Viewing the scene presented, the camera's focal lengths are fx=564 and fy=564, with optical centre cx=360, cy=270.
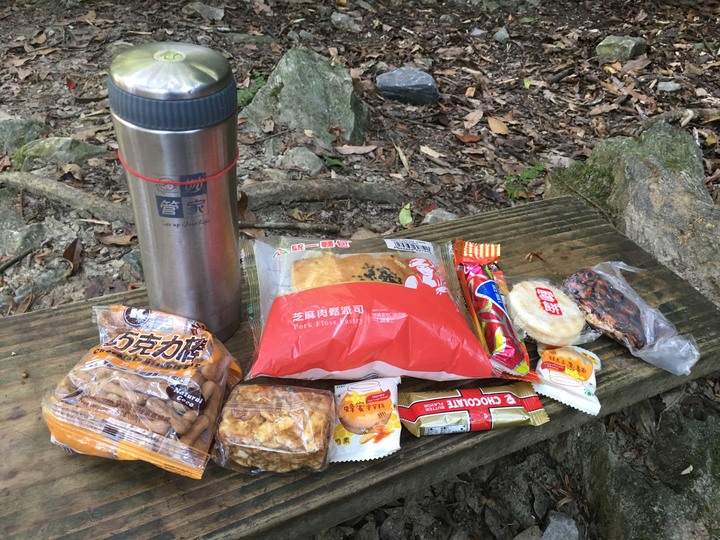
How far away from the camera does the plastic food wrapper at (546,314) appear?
143 cm

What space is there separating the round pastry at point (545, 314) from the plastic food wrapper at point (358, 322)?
0.50 feet

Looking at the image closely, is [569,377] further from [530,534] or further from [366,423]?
[530,534]

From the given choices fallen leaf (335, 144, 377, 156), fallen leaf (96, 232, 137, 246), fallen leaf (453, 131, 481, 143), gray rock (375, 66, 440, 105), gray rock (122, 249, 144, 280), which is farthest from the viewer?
gray rock (375, 66, 440, 105)

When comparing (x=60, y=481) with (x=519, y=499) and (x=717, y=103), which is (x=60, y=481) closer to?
(x=519, y=499)

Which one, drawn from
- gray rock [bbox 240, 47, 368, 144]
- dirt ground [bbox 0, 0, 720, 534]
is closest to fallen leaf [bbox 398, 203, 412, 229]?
dirt ground [bbox 0, 0, 720, 534]

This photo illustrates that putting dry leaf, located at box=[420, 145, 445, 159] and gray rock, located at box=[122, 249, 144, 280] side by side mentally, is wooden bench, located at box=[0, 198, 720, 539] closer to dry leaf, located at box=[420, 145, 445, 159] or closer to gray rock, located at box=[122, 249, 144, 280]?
gray rock, located at box=[122, 249, 144, 280]

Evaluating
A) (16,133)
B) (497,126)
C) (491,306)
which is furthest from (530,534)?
(16,133)

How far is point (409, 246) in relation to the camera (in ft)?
5.02

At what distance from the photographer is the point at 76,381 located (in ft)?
3.73

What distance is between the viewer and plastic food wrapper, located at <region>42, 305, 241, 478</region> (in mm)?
1077

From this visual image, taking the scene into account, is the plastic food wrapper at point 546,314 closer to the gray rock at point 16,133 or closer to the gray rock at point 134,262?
the gray rock at point 134,262

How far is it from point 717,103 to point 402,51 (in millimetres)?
2362

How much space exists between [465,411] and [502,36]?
4544mm

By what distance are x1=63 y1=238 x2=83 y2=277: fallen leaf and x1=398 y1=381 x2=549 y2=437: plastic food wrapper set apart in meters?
1.73
